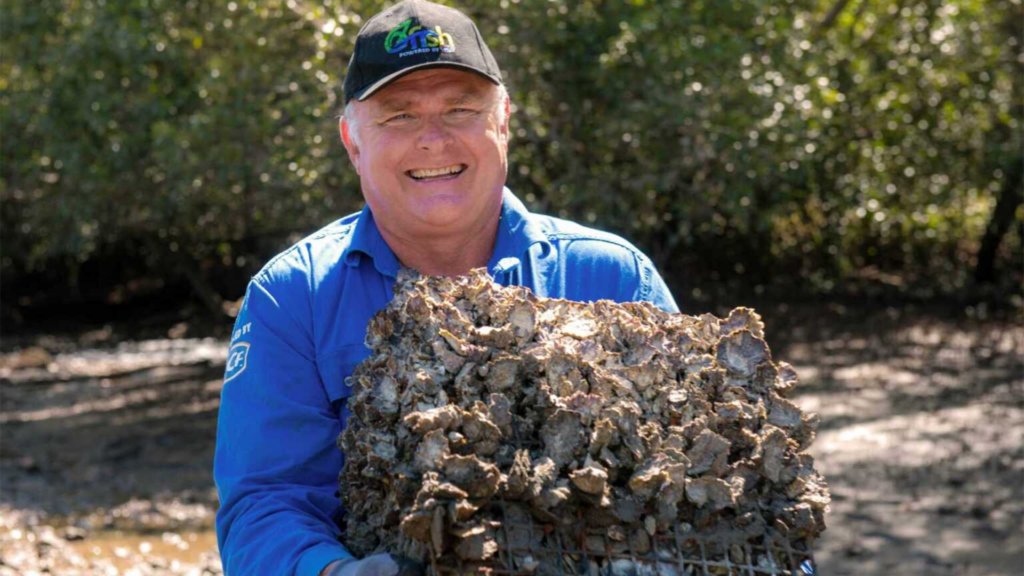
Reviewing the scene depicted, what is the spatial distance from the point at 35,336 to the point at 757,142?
30.2ft

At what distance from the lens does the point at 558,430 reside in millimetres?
2133

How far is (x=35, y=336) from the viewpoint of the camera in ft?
47.5

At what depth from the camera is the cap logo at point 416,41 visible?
259 cm

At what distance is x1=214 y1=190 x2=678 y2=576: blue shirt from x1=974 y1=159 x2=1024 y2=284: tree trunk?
990 cm

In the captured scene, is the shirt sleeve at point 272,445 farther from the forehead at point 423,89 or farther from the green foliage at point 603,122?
the green foliage at point 603,122

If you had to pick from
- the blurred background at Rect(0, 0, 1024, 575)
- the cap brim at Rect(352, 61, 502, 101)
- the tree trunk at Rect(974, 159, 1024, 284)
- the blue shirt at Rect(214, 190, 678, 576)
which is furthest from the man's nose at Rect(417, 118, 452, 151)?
the tree trunk at Rect(974, 159, 1024, 284)

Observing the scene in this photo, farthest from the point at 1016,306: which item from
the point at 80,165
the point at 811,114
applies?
the point at 80,165

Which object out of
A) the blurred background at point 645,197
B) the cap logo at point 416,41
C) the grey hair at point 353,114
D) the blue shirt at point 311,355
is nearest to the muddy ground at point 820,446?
the blurred background at point 645,197

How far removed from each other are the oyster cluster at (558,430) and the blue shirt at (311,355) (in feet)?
0.42

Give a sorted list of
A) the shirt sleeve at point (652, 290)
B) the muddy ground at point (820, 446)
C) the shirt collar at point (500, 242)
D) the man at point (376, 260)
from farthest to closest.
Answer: the muddy ground at point (820, 446)
the shirt sleeve at point (652, 290)
the shirt collar at point (500, 242)
the man at point (376, 260)

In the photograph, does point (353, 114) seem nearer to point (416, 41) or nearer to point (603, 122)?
point (416, 41)

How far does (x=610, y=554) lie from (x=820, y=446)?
653cm

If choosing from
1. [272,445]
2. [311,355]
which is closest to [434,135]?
[311,355]

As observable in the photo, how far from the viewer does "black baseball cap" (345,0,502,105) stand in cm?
259
